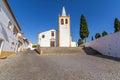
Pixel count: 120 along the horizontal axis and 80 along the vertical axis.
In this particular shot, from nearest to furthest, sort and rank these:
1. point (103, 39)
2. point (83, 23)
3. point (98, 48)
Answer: point (103, 39) → point (98, 48) → point (83, 23)

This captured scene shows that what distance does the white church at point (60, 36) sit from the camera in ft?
90.4

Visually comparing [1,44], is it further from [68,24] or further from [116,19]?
[116,19]

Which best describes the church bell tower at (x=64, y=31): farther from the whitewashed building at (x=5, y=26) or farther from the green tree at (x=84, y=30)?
the whitewashed building at (x=5, y=26)

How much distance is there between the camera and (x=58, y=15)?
28594mm

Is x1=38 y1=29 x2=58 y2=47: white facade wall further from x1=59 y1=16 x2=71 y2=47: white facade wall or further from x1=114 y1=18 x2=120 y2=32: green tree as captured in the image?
x1=114 y1=18 x2=120 y2=32: green tree

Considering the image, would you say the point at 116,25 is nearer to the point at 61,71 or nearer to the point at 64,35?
the point at 64,35

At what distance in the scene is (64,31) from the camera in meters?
27.9

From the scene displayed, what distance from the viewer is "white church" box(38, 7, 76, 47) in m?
27.6

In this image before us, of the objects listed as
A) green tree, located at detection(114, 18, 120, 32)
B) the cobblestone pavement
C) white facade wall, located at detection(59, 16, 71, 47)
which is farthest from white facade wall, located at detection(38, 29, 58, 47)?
the cobblestone pavement

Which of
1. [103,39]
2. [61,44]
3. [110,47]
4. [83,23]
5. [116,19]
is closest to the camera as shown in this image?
[110,47]

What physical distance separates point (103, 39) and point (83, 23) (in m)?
14.9

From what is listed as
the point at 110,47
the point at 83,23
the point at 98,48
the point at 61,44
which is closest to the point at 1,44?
the point at 110,47

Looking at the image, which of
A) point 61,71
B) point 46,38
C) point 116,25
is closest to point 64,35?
point 46,38

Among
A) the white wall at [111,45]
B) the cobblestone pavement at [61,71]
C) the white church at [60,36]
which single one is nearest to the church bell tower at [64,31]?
the white church at [60,36]
